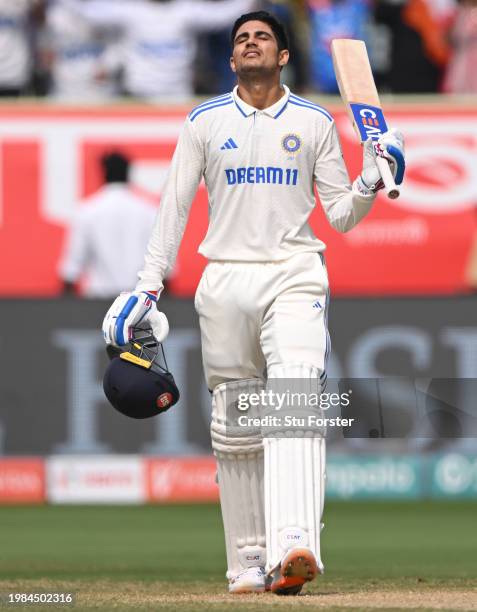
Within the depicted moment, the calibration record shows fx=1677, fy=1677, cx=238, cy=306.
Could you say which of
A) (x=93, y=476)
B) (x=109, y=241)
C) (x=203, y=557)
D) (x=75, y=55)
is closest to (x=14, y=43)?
(x=75, y=55)

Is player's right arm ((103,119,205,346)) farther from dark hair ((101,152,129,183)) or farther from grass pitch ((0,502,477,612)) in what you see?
dark hair ((101,152,129,183))

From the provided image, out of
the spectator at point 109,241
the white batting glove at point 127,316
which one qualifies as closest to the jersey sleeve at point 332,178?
the white batting glove at point 127,316

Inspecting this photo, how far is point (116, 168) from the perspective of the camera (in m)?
13.5

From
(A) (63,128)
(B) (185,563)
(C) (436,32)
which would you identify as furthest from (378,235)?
(B) (185,563)

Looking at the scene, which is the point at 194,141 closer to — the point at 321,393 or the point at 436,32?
the point at 321,393

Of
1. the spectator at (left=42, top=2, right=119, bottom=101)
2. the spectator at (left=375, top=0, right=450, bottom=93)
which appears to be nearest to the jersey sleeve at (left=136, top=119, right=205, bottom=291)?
the spectator at (left=42, top=2, right=119, bottom=101)

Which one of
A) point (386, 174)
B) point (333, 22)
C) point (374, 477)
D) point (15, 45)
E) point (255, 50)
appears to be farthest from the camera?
point (15, 45)

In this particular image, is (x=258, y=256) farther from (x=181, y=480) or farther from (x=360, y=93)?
(x=181, y=480)

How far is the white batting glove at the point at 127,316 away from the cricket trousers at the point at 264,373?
23 centimetres

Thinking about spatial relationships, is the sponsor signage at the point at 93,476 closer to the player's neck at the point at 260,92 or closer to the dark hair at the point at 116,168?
the dark hair at the point at 116,168

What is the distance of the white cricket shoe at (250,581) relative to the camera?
641 cm

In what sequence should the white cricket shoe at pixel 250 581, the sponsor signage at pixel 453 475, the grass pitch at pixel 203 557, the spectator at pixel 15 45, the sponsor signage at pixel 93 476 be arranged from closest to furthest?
the grass pitch at pixel 203 557 < the white cricket shoe at pixel 250 581 < the sponsor signage at pixel 93 476 < the sponsor signage at pixel 453 475 < the spectator at pixel 15 45

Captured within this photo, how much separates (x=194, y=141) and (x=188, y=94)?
761 cm

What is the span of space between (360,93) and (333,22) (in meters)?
7.15
